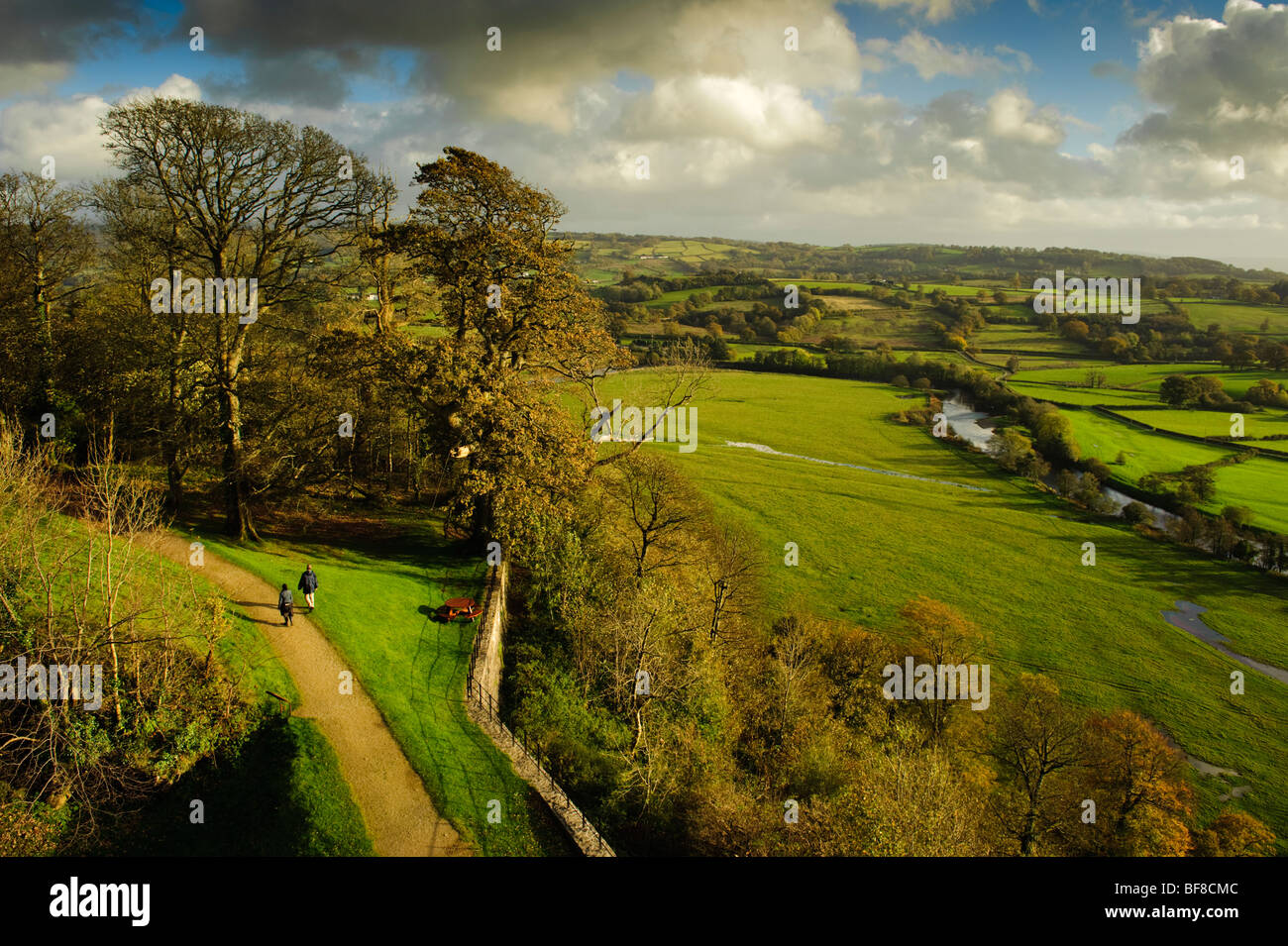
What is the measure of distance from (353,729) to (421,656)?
167 inches

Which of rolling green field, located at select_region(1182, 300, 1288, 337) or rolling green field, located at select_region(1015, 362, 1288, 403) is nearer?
rolling green field, located at select_region(1015, 362, 1288, 403)

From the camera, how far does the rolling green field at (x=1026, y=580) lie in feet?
112

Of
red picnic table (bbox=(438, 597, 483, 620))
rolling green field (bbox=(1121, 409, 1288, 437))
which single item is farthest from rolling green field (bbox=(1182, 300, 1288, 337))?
red picnic table (bbox=(438, 597, 483, 620))

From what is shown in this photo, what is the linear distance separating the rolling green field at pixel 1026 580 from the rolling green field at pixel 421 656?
66.8ft

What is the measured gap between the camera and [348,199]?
24.4m

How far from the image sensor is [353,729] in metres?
16.7

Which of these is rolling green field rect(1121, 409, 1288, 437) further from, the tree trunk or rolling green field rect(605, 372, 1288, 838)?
the tree trunk

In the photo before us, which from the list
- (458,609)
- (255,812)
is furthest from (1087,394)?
(255,812)

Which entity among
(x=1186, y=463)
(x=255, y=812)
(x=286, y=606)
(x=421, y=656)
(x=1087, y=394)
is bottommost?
(x=255, y=812)

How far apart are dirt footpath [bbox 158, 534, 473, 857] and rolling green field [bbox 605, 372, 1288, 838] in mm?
25483

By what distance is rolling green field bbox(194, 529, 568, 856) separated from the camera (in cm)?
1551

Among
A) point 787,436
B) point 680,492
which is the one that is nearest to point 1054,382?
point 787,436

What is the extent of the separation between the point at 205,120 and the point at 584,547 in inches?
820

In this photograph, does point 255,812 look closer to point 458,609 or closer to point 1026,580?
point 458,609
